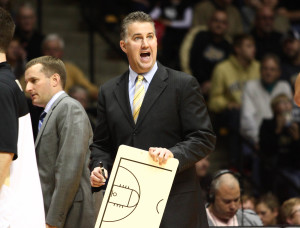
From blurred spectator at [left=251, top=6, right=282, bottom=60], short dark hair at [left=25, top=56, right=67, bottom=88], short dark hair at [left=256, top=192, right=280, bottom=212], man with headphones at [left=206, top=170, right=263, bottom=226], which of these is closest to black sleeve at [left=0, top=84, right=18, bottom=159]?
short dark hair at [left=25, top=56, right=67, bottom=88]

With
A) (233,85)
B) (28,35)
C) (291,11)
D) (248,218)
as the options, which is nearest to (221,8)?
(233,85)

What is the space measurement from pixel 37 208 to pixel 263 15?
7050 mm

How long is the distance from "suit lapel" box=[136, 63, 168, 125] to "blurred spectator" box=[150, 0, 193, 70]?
5656 millimetres

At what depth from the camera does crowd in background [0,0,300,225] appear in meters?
8.59

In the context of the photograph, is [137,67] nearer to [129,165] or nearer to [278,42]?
[129,165]

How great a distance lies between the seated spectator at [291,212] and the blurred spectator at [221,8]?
4.35 metres

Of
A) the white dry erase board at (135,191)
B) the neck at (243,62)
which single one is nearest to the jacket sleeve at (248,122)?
the neck at (243,62)

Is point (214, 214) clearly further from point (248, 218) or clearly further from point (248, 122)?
point (248, 122)

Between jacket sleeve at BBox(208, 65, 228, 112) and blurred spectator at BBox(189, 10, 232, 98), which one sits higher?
blurred spectator at BBox(189, 10, 232, 98)

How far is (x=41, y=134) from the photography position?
445cm

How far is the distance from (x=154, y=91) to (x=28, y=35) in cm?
515

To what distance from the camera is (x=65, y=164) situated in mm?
4344

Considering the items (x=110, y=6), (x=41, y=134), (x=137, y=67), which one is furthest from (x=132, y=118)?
(x=110, y=6)

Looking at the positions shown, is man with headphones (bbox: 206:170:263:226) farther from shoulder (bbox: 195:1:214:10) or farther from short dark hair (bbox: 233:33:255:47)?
shoulder (bbox: 195:1:214:10)
